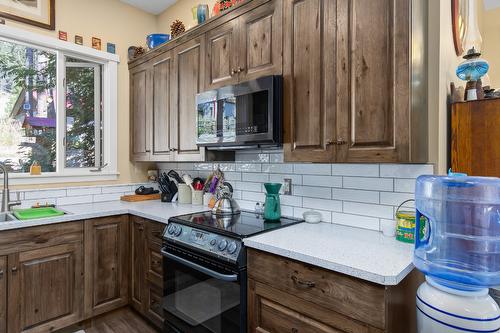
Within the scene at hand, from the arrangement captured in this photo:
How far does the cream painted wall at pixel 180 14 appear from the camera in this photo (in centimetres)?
291

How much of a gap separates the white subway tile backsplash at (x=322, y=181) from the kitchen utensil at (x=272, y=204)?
0.72 feet

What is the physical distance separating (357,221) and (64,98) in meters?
2.77

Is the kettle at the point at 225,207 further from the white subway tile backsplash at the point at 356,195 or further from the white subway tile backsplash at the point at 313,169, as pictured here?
the white subway tile backsplash at the point at 356,195

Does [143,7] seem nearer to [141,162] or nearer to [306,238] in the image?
[141,162]

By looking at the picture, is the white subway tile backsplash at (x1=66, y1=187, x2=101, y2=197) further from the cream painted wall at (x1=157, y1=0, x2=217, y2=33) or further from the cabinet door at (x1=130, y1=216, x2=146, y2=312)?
the cream painted wall at (x1=157, y1=0, x2=217, y2=33)

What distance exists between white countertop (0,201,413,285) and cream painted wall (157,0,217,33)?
205 cm

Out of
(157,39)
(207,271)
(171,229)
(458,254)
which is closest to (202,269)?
(207,271)

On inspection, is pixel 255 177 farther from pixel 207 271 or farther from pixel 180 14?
pixel 180 14

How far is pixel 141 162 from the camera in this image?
3.29m

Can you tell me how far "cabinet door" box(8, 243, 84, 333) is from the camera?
198cm

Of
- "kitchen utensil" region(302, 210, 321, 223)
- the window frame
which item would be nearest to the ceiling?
the window frame

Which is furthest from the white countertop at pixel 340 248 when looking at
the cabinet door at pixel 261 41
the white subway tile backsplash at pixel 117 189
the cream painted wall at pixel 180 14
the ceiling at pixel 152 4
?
the ceiling at pixel 152 4

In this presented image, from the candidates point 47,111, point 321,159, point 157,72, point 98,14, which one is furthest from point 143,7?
point 321,159

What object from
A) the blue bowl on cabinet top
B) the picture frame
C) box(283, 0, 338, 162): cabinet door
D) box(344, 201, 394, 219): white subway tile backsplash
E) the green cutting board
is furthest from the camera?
the blue bowl on cabinet top
